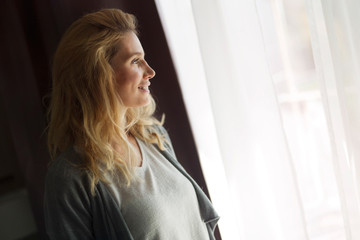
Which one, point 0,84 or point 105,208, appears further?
point 0,84

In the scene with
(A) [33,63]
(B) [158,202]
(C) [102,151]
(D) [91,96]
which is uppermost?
(A) [33,63]

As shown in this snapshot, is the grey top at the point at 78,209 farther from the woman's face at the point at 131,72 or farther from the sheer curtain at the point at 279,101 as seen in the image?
the sheer curtain at the point at 279,101

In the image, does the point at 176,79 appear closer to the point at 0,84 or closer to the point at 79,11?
the point at 79,11

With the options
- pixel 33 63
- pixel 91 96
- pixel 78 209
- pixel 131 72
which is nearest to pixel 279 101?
pixel 131 72

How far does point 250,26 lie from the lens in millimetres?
1231

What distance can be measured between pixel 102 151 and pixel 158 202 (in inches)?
8.8

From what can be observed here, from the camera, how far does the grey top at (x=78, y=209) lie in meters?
1.13

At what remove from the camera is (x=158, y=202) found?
4.00 ft

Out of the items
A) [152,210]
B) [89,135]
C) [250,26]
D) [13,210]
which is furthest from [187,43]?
[13,210]

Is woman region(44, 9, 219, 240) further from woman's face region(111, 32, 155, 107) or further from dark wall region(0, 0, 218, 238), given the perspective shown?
dark wall region(0, 0, 218, 238)

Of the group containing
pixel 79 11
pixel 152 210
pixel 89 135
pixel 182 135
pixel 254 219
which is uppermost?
pixel 79 11

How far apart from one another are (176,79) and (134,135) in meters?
0.25

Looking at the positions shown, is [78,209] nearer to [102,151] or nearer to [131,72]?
[102,151]

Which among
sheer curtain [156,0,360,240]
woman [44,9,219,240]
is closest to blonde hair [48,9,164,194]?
woman [44,9,219,240]
